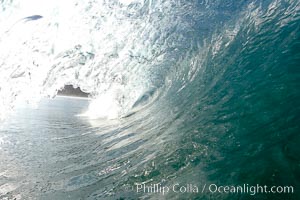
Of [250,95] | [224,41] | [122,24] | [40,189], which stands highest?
[122,24]

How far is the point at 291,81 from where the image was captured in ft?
27.1

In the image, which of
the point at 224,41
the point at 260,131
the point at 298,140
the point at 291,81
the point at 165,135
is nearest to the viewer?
the point at 298,140

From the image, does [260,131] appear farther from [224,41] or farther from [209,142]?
[224,41]

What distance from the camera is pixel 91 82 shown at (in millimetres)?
16391

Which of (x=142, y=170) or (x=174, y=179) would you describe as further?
(x=142, y=170)

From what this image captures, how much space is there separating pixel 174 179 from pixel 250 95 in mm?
3788

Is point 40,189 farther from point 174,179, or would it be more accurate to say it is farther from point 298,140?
point 298,140

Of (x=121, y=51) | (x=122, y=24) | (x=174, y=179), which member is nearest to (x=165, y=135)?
(x=174, y=179)

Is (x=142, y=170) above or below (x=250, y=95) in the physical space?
below

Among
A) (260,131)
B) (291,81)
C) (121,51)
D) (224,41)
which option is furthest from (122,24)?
(260,131)

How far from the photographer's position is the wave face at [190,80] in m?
6.45

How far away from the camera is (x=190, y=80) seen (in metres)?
13.0

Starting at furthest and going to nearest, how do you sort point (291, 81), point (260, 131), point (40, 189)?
point (291, 81) → point (40, 189) → point (260, 131)

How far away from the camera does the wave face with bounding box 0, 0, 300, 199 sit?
21.1 feet
